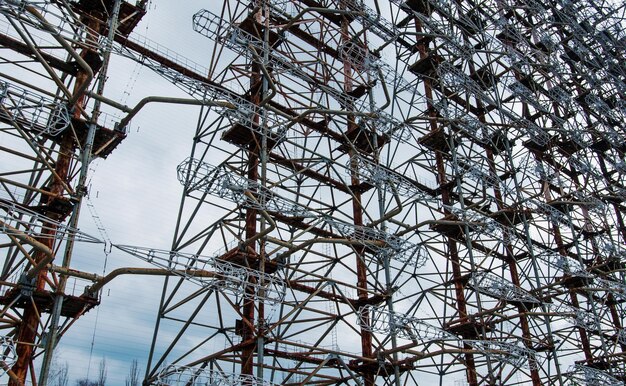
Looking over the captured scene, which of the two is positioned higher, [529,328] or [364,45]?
[364,45]

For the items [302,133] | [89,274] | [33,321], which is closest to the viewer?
[89,274]

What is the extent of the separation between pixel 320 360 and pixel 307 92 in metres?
11.9

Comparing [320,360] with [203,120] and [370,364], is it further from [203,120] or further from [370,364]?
[203,120]

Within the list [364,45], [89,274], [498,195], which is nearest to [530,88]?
[498,195]

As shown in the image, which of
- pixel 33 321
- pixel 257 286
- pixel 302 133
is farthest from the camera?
pixel 302 133

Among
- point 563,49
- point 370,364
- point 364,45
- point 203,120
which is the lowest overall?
point 370,364

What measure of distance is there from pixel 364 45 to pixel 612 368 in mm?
19666

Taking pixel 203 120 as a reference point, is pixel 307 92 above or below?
above

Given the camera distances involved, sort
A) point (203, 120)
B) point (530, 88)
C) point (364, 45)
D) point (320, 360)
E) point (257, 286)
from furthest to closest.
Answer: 1. point (530, 88)
2. point (364, 45)
3. point (203, 120)
4. point (320, 360)
5. point (257, 286)

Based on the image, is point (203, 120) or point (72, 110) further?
point (203, 120)

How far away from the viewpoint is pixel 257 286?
18.8 metres

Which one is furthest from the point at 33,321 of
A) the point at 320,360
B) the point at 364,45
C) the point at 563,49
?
the point at 563,49

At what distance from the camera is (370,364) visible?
2342 cm

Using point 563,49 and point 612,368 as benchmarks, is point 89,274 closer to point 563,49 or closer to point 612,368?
point 612,368
